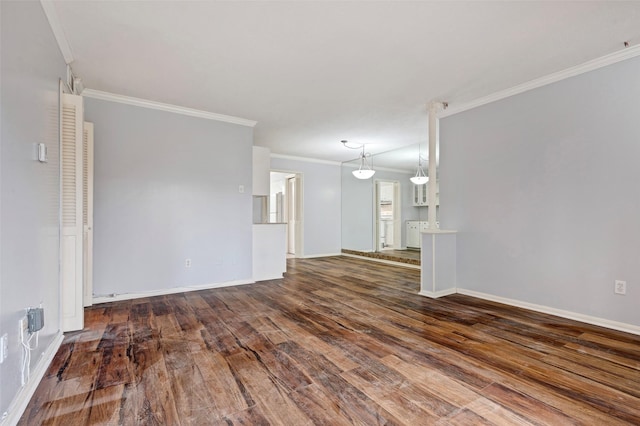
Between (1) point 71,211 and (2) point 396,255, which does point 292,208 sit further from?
(1) point 71,211

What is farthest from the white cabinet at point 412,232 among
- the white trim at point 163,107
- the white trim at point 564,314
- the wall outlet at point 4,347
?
the wall outlet at point 4,347

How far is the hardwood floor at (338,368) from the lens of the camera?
1546 millimetres

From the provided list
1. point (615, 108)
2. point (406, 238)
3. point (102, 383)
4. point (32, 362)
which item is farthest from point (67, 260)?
point (406, 238)

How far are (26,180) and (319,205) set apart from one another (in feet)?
19.7

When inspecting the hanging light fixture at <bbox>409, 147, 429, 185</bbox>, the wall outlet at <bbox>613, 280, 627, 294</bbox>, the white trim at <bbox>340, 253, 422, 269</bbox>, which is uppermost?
the hanging light fixture at <bbox>409, 147, 429, 185</bbox>

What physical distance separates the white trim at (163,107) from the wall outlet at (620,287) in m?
4.58

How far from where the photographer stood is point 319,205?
24.5 ft

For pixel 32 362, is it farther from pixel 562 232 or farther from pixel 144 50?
pixel 562 232

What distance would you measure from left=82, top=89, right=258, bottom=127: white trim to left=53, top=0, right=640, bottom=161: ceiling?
0.13 meters

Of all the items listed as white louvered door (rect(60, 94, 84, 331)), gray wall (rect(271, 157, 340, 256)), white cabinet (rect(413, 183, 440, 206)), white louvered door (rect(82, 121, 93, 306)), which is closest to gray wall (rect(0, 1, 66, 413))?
white louvered door (rect(60, 94, 84, 331))

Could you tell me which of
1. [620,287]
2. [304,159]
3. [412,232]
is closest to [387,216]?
[412,232]

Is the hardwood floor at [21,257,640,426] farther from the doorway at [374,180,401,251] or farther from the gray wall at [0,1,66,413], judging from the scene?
Result: the doorway at [374,180,401,251]

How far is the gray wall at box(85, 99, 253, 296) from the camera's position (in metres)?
3.60

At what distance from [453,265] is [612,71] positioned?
8.24 feet
